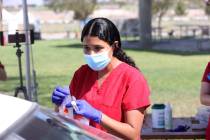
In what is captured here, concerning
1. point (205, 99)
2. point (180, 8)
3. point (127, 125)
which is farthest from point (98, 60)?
point (180, 8)

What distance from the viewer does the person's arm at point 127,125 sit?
11.4 ft

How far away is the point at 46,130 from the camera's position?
2.57 m

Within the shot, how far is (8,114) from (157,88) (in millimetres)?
12454

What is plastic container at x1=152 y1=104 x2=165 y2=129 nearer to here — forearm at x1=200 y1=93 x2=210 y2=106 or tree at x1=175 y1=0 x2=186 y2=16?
forearm at x1=200 y1=93 x2=210 y2=106

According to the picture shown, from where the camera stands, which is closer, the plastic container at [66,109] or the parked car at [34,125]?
the parked car at [34,125]

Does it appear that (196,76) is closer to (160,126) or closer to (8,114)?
(160,126)

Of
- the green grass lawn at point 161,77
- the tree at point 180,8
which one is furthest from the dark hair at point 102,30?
the tree at point 180,8

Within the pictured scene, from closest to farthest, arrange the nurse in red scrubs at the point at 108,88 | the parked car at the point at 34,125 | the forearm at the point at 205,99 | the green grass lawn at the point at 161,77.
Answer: the parked car at the point at 34,125, the nurse in red scrubs at the point at 108,88, the forearm at the point at 205,99, the green grass lawn at the point at 161,77

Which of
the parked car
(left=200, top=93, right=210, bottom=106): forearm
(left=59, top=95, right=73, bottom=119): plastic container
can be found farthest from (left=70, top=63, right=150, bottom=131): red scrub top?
(left=200, top=93, right=210, bottom=106): forearm

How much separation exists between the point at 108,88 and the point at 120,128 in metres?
0.28

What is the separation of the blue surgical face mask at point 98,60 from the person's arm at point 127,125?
32cm

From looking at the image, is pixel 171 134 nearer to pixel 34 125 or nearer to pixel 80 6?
pixel 34 125

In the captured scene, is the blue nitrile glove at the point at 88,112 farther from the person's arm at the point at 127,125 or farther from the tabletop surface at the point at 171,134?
the tabletop surface at the point at 171,134

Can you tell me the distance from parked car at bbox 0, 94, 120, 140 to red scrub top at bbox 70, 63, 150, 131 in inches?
21.3
